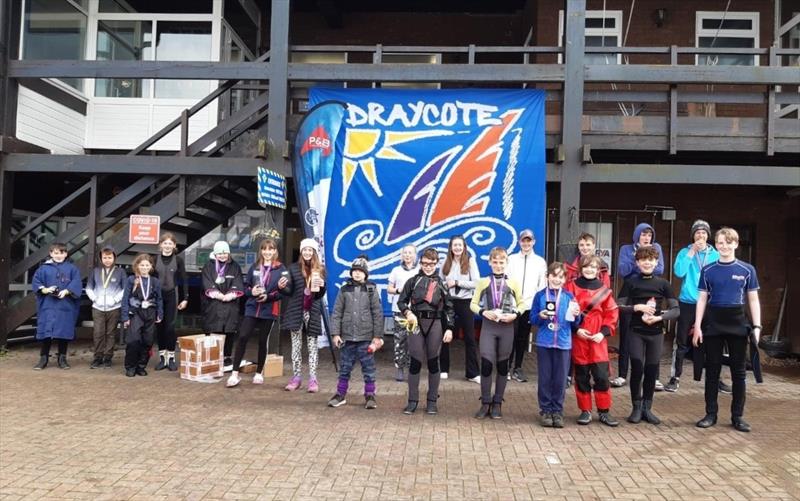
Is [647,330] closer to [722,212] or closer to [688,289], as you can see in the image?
[688,289]

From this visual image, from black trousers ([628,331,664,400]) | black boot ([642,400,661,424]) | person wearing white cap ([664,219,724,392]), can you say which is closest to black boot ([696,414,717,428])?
black boot ([642,400,661,424])

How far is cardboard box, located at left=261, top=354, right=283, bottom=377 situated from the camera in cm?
746

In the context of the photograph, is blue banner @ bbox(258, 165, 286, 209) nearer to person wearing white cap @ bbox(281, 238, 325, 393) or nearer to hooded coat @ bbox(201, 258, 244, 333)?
hooded coat @ bbox(201, 258, 244, 333)

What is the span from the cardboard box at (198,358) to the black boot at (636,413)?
16.1 feet

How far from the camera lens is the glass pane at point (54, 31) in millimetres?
A: 9977

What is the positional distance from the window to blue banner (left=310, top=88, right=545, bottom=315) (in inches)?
202

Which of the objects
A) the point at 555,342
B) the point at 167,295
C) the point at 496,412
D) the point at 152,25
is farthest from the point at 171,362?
the point at 152,25

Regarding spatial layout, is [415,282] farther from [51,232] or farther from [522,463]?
[51,232]

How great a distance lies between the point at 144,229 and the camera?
334 inches

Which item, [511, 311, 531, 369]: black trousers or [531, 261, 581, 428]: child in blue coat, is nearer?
[531, 261, 581, 428]: child in blue coat

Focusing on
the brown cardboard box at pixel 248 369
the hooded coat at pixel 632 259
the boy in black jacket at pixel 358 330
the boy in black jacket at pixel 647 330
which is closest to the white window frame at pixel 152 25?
the brown cardboard box at pixel 248 369

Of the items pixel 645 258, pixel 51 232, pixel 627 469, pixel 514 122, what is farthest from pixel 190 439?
pixel 51 232

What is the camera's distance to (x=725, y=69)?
8156 millimetres

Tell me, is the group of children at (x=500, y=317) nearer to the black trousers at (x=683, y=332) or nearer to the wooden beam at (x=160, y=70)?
the black trousers at (x=683, y=332)
